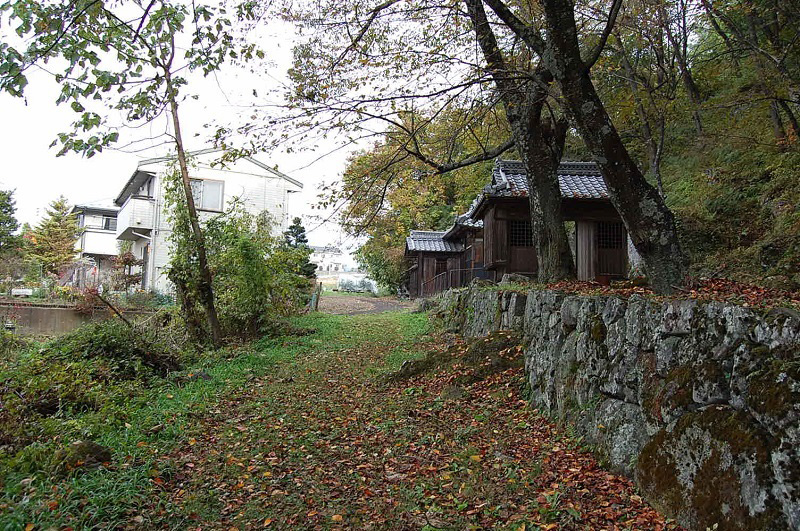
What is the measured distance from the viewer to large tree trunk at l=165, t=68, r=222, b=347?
1023 centimetres

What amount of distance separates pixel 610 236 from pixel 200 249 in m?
11.3

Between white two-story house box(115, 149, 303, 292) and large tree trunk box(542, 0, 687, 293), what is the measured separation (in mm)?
17328

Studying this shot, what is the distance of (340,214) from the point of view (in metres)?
8.61

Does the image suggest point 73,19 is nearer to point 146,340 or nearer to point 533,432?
point 533,432

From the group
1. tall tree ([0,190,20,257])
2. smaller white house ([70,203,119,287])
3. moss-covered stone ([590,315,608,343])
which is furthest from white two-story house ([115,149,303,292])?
moss-covered stone ([590,315,608,343])

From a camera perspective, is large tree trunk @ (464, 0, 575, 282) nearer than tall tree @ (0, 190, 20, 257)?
Yes

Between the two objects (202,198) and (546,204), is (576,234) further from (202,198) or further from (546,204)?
(202,198)

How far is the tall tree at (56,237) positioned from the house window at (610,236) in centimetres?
2985

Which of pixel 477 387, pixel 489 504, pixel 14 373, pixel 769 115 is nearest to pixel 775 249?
pixel 769 115

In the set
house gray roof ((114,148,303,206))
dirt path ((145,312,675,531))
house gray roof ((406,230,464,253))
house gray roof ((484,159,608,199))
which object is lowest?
dirt path ((145,312,675,531))

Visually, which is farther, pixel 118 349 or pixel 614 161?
pixel 118 349

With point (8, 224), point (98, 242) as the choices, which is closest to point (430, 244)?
point (98, 242)

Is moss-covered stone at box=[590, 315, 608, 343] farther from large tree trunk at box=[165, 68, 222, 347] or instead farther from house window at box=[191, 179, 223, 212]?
house window at box=[191, 179, 223, 212]

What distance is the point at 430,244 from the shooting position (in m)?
28.2
